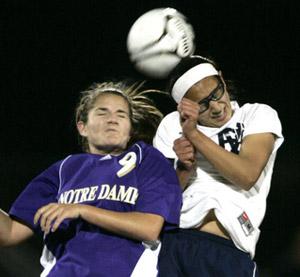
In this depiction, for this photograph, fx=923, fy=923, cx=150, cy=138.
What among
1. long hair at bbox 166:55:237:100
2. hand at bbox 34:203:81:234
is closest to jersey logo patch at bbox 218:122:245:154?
long hair at bbox 166:55:237:100

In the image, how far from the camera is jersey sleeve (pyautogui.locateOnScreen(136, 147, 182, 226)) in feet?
9.50

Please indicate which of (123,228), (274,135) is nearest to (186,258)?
(123,228)

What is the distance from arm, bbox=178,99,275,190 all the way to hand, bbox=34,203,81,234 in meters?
0.45

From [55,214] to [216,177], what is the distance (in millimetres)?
620

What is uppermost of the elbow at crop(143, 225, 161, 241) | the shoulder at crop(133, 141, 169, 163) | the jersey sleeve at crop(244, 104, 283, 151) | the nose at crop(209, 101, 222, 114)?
the nose at crop(209, 101, 222, 114)

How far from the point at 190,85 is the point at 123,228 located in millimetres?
611

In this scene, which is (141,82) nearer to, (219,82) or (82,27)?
(219,82)

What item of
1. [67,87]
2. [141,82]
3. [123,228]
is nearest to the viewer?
[123,228]

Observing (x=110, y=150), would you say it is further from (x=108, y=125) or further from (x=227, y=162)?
(x=227, y=162)

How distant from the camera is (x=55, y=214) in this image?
8.95ft

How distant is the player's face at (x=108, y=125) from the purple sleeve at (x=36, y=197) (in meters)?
0.17

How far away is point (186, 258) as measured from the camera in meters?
3.00

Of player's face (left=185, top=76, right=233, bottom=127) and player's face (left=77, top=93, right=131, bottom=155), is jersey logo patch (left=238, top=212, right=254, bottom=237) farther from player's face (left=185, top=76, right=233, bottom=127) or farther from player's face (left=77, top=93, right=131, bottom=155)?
player's face (left=77, top=93, right=131, bottom=155)

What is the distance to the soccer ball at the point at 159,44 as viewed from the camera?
11.3ft
